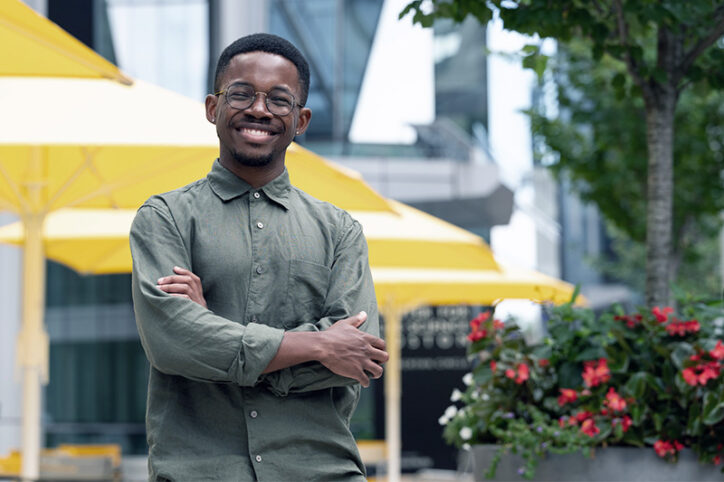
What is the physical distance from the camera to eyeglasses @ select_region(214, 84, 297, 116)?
2.55 meters

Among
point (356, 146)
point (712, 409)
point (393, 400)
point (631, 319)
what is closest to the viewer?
point (712, 409)

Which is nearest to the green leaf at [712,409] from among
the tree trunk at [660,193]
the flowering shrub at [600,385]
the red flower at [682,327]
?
the flowering shrub at [600,385]

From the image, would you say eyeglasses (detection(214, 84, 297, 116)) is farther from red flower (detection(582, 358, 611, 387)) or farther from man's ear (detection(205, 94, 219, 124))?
red flower (detection(582, 358, 611, 387))

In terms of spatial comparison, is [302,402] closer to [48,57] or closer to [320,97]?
[48,57]

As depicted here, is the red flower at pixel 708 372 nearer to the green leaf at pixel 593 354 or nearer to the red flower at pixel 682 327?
the red flower at pixel 682 327

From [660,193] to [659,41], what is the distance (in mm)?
793

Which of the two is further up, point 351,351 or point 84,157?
point 84,157

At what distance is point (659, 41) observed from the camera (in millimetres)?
5746

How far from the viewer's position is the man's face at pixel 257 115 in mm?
2551

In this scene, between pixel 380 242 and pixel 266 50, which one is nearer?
pixel 266 50

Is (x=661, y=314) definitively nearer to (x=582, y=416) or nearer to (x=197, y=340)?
(x=582, y=416)

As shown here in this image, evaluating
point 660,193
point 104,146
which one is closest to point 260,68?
point 660,193

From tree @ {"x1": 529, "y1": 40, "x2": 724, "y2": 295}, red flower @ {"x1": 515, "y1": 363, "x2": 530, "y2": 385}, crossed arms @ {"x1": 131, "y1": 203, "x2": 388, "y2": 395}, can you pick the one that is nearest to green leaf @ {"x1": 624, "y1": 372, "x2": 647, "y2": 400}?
red flower @ {"x1": 515, "y1": 363, "x2": 530, "y2": 385}

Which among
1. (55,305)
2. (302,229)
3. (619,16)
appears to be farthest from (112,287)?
(302,229)
